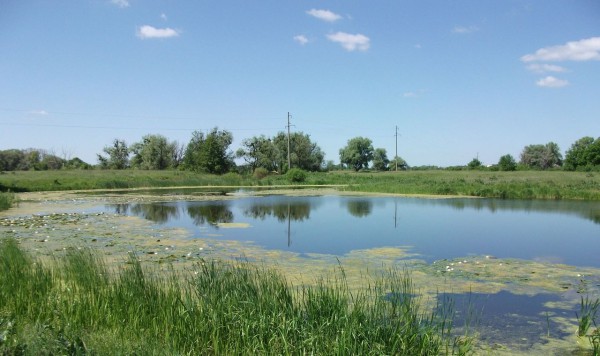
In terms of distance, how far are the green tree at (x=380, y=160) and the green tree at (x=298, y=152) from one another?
16.0m

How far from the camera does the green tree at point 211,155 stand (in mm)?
56906

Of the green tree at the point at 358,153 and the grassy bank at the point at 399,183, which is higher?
the green tree at the point at 358,153

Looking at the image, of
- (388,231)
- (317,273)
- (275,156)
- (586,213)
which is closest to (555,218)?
(586,213)

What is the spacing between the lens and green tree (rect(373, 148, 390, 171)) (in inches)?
3285

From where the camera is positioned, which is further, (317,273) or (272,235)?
(272,235)

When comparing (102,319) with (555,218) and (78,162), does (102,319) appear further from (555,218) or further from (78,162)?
(78,162)

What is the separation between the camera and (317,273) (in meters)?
8.24

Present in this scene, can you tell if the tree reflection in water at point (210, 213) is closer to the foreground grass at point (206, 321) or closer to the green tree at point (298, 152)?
the foreground grass at point (206, 321)

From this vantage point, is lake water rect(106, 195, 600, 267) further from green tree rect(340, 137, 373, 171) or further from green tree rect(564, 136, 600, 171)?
green tree rect(340, 137, 373, 171)

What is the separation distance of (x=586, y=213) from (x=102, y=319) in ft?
63.8

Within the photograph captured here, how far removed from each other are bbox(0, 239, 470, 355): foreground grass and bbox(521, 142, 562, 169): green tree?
278ft

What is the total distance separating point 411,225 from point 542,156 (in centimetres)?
7746

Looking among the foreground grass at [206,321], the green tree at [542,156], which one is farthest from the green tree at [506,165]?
the foreground grass at [206,321]

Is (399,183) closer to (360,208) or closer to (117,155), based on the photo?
(360,208)
